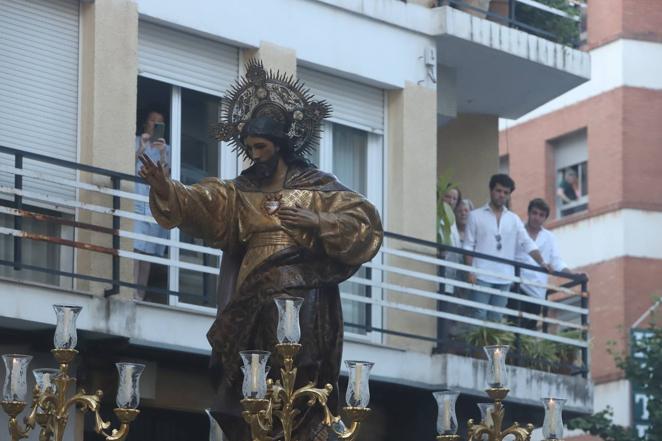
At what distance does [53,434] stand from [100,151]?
30.4ft

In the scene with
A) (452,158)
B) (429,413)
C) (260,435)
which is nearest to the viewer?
(260,435)

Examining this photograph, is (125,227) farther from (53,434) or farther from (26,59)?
(53,434)

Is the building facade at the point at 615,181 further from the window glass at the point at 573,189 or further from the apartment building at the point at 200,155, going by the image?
the apartment building at the point at 200,155

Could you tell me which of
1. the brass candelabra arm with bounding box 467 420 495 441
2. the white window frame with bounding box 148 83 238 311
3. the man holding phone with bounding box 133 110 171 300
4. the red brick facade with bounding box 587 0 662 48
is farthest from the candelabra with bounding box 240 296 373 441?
the red brick facade with bounding box 587 0 662 48

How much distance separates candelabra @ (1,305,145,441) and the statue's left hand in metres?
1.22

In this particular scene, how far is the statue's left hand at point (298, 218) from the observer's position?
1448cm

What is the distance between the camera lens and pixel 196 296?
22922 millimetres

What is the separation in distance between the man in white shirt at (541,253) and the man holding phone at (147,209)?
15.1 ft

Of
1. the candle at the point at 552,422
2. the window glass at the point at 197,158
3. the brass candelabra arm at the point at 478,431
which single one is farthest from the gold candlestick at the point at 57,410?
the window glass at the point at 197,158

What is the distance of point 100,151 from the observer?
23.2 m

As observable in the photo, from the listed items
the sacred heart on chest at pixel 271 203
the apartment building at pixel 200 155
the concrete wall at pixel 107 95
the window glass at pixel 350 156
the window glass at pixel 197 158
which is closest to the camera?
the sacred heart on chest at pixel 271 203

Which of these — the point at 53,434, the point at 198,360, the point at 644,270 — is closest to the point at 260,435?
the point at 53,434

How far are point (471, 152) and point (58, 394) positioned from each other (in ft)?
51.8

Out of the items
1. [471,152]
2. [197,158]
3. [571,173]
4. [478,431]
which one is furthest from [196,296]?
[571,173]
